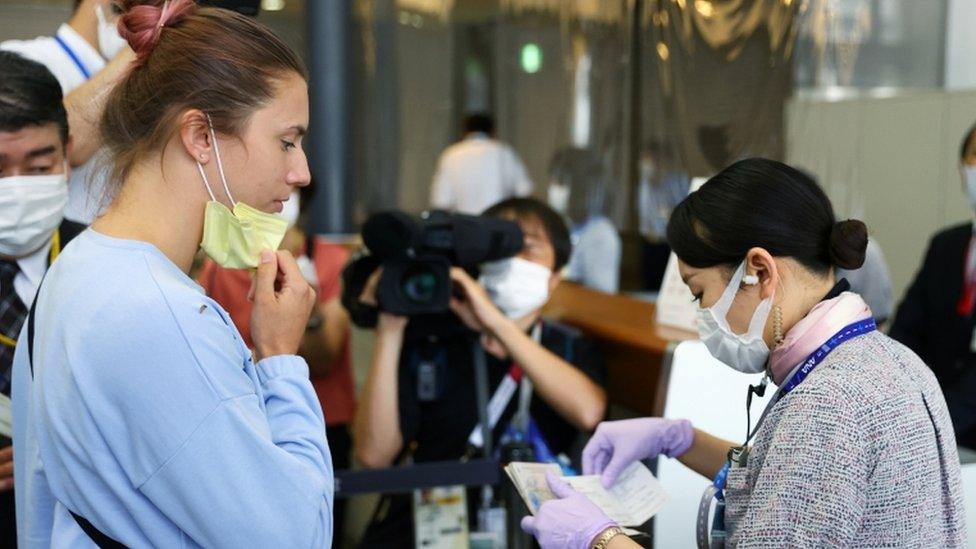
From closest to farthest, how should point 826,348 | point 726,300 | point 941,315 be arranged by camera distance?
point 826,348
point 726,300
point 941,315

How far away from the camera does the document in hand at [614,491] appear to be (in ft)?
5.40

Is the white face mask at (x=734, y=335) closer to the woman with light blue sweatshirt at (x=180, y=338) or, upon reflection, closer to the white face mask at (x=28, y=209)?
the woman with light blue sweatshirt at (x=180, y=338)

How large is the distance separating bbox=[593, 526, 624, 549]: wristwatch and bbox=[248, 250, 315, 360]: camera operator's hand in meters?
0.53

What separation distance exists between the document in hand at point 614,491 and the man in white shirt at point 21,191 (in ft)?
2.60

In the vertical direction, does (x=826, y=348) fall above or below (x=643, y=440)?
above

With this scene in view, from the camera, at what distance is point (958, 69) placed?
4.56m

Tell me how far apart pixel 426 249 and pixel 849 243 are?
41.0 inches

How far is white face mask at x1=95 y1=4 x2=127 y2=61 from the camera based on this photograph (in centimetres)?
197

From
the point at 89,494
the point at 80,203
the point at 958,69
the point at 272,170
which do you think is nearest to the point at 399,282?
the point at 80,203

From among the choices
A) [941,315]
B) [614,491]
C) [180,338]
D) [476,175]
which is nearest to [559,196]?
[476,175]

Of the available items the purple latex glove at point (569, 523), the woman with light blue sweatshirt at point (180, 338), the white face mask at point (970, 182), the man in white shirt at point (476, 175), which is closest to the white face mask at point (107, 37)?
the woman with light blue sweatshirt at point (180, 338)

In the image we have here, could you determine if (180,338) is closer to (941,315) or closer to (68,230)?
(68,230)

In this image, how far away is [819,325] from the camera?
134cm

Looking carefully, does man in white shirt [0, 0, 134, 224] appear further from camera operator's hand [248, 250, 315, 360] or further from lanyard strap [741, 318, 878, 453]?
lanyard strap [741, 318, 878, 453]
